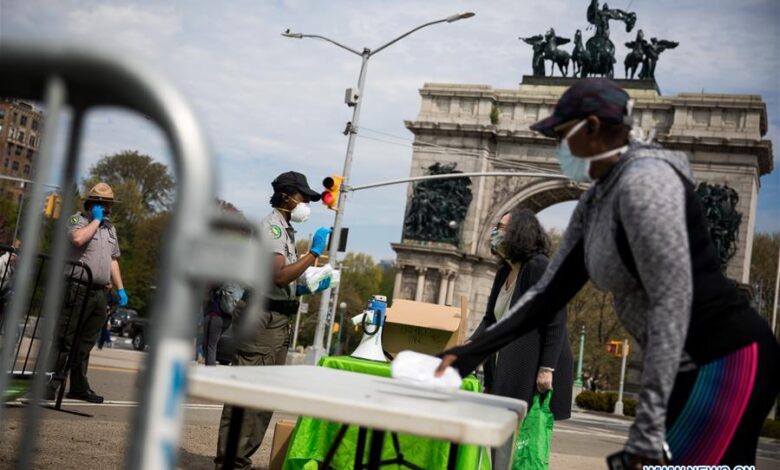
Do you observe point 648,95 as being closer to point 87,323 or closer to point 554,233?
point 554,233

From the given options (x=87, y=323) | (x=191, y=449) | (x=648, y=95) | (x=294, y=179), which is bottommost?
(x=191, y=449)

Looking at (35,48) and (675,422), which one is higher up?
(35,48)

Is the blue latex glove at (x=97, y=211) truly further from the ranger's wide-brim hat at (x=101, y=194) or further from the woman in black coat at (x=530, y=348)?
the woman in black coat at (x=530, y=348)

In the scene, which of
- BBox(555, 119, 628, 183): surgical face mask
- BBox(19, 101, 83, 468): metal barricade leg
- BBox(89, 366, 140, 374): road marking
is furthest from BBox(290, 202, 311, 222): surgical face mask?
BBox(89, 366, 140, 374): road marking

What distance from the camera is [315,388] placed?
2256 millimetres

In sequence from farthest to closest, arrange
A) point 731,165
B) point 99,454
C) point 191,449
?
1. point 731,165
2. point 191,449
3. point 99,454

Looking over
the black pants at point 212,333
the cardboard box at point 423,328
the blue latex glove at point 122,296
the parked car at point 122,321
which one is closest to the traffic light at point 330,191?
A: the blue latex glove at point 122,296

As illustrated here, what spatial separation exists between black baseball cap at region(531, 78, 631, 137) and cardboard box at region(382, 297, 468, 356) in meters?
3.88

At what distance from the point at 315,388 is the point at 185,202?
1046mm

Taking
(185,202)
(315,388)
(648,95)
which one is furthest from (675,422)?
(648,95)

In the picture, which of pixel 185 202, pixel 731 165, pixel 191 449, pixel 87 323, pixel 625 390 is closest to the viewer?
pixel 185 202

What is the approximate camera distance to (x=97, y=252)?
7887mm

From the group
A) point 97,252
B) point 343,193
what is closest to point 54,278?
point 97,252

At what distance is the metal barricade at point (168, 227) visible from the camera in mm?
1293
